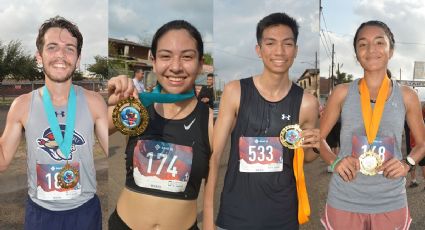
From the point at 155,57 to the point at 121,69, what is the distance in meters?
0.15

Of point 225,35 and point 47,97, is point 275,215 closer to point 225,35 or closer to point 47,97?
point 225,35

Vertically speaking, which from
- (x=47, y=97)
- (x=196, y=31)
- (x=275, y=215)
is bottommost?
(x=275, y=215)

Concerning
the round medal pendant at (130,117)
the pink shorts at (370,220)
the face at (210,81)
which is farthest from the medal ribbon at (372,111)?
the round medal pendant at (130,117)

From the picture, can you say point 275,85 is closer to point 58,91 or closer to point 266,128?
point 266,128

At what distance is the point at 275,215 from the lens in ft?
6.21

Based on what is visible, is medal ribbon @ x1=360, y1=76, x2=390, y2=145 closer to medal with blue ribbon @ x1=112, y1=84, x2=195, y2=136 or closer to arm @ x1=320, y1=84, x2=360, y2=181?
arm @ x1=320, y1=84, x2=360, y2=181

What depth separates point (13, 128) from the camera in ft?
6.09

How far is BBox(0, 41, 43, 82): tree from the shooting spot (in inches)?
123

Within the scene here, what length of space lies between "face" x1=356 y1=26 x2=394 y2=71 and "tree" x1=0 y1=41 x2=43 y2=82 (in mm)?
2055

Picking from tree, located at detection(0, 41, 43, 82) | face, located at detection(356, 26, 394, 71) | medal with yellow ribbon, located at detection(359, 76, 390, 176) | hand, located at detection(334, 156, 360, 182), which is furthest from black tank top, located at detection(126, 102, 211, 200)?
tree, located at detection(0, 41, 43, 82)

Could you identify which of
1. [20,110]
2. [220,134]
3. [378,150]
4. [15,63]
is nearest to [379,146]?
[378,150]

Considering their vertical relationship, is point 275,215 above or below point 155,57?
below

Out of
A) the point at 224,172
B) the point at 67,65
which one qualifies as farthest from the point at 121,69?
the point at 224,172

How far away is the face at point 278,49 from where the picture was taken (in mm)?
1860
